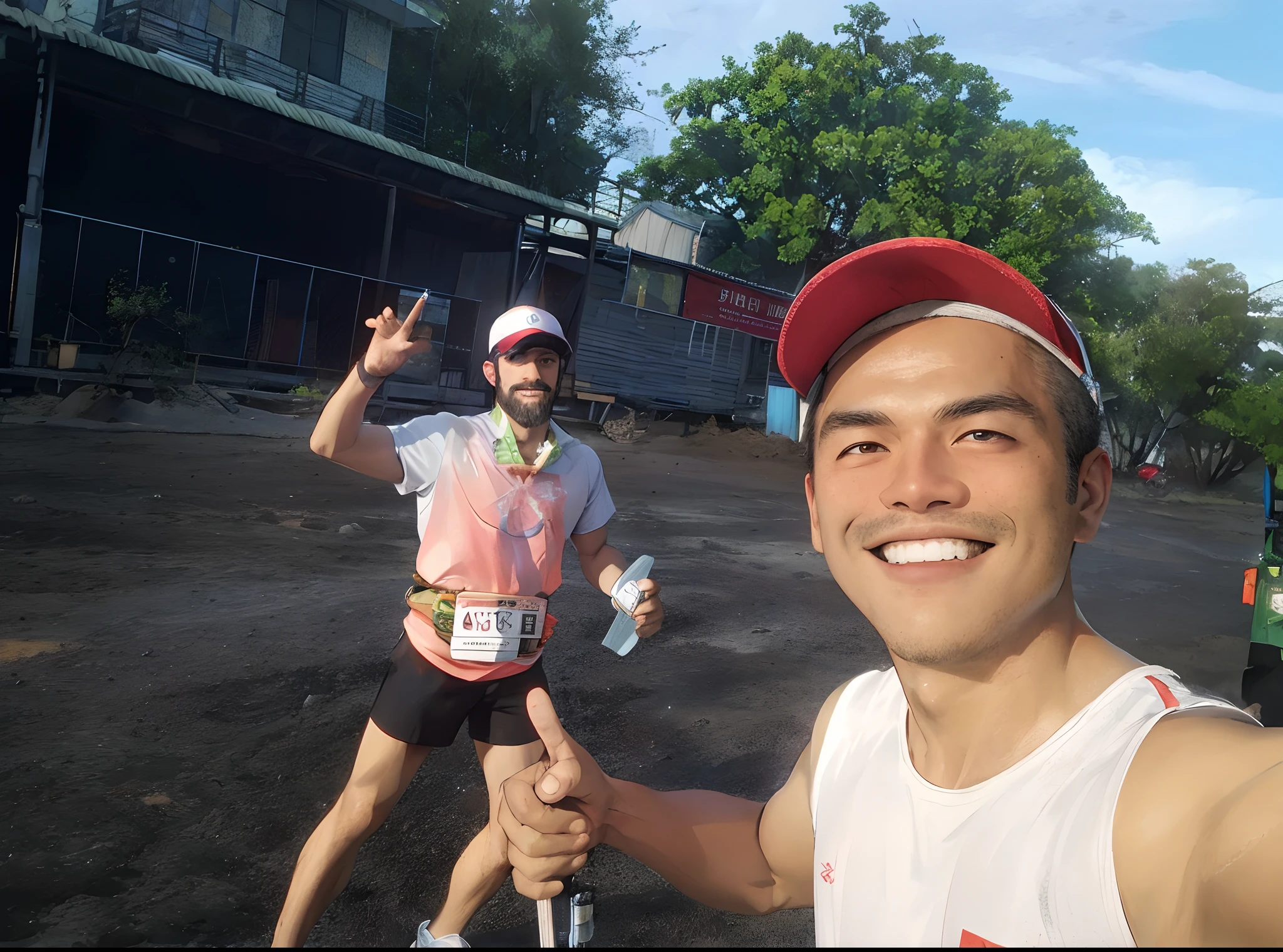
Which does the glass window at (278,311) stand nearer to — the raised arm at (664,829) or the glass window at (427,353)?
the glass window at (427,353)

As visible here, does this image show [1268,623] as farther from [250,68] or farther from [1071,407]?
[250,68]

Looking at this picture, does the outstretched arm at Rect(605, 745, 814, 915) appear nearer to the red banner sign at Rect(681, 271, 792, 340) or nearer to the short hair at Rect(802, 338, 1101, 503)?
the short hair at Rect(802, 338, 1101, 503)

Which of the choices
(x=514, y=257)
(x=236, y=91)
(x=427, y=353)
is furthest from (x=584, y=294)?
(x=236, y=91)

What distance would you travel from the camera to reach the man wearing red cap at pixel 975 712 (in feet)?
3.47

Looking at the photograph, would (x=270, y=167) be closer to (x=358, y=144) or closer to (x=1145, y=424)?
(x=358, y=144)

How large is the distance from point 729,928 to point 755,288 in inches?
908

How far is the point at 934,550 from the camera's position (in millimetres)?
1291

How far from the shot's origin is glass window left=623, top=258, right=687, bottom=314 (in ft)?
77.3

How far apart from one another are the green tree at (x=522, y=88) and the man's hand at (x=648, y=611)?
27.5 meters

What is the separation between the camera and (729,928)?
321cm

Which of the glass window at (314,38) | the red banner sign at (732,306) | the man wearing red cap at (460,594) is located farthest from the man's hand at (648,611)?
the glass window at (314,38)

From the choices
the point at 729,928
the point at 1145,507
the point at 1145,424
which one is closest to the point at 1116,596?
the point at 729,928

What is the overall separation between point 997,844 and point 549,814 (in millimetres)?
713

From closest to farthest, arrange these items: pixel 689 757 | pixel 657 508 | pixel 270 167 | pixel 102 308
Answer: pixel 689 757 → pixel 657 508 → pixel 102 308 → pixel 270 167
